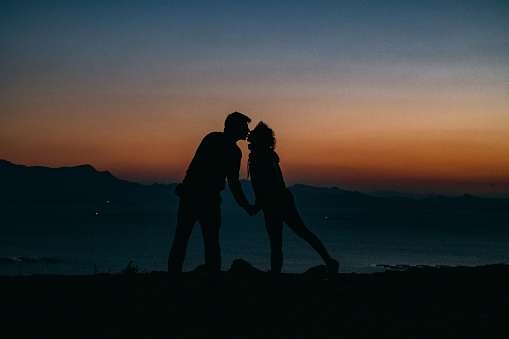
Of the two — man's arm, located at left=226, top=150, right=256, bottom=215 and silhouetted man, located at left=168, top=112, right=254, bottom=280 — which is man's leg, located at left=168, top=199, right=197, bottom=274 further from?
man's arm, located at left=226, top=150, right=256, bottom=215

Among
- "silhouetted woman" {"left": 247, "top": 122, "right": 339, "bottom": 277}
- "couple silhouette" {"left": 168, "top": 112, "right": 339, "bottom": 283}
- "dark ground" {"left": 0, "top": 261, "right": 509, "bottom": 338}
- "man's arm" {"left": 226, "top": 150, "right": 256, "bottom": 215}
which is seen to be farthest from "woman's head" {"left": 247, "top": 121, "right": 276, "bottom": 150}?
"dark ground" {"left": 0, "top": 261, "right": 509, "bottom": 338}

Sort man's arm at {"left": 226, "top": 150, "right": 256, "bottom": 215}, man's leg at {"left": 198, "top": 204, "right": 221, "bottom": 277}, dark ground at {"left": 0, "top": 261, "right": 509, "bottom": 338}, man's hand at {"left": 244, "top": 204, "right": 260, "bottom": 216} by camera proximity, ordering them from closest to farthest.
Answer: dark ground at {"left": 0, "top": 261, "right": 509, "bottom": 338}
man's leg at {"left": 198, "top": 204, "right": 221, "bottom": 277}
man's arm at {"left": 226, "top": 150, "right": 256, "bottom": 215}
man's hand at {"left": 244, "top": 204, "right": 260, "bottom": 216}

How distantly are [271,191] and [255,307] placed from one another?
74.2 inches

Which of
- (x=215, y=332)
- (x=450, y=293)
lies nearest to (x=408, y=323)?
(x=215, y=332)

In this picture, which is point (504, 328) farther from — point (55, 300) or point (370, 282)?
point (55, 300)

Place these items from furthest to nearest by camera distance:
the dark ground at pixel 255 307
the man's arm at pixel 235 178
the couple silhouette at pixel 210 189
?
the man's arm at pixel 235 178 < the couple silhouette at pixel 210 189 < the dark ground at pixel 255 307

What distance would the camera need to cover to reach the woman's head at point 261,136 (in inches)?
300

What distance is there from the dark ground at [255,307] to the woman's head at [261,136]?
1.95 m

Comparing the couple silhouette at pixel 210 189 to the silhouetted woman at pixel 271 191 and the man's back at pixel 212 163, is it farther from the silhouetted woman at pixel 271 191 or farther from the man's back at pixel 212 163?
the silhouetted woman at pixel 271 191

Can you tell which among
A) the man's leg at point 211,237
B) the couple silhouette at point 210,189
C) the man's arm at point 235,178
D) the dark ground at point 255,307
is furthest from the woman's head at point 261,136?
the dark ground at point 255,307

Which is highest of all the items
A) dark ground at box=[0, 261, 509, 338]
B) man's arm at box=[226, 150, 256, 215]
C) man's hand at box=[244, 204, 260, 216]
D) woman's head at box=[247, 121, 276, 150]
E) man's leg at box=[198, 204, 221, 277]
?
woman's head at box=[247, 121, 276, 150]

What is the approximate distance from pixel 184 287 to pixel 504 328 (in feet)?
13.3

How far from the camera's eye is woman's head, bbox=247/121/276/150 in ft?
25.0

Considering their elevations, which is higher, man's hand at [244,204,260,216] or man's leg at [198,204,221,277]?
man's hand at [244,204,260,216]
